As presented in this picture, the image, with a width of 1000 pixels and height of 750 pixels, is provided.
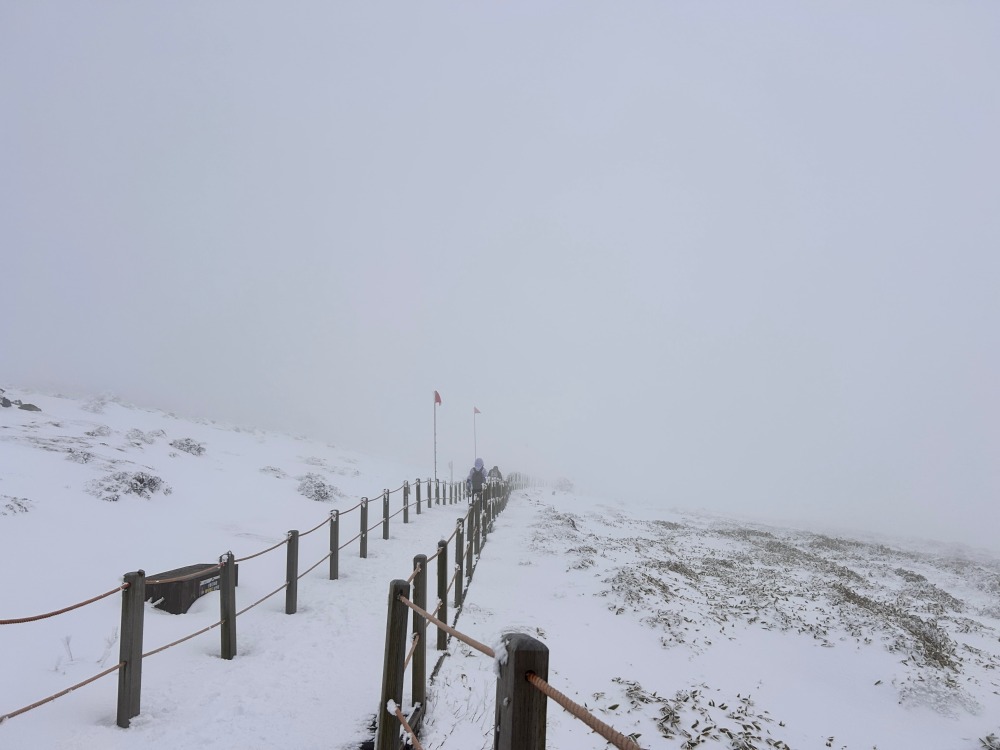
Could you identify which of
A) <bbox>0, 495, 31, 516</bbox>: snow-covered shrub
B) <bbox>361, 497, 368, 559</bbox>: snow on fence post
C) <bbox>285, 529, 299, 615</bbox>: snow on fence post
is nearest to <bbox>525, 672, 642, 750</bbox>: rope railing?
<bbox>285, 529, 299, 615</bbox>: snow on fence post

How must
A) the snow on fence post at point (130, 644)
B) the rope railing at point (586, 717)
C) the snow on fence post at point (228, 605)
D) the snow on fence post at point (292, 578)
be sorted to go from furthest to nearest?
the snow on fence post at point (292, 578) < the snow on fence post at point (228, 605) < the snow on fence post at point (130, 644) < the rope railing at point (586, 717)

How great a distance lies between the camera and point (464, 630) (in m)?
7.22

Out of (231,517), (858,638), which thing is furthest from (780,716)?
(231,517)

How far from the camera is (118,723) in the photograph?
4.44m

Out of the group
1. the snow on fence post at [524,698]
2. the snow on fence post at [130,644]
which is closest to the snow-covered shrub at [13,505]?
the snow on fence post at [130,644]

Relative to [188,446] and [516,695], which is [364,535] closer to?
[516,695]

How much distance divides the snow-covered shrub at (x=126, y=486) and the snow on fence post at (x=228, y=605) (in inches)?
265

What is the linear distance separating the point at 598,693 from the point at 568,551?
6870 millimetres

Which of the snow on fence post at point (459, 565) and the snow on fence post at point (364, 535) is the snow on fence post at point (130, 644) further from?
the snow on fence post at point (364, 535)

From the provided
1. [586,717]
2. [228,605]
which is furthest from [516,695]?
[228,605]

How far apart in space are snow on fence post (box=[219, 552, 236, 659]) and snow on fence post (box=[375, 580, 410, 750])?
2.81 m

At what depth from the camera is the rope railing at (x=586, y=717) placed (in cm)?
170

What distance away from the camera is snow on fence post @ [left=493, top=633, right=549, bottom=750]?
2.29 m

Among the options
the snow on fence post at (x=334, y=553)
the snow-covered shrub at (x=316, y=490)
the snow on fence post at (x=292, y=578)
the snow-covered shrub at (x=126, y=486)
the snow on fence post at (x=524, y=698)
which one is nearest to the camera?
the snow on fence post at (x=524, y=698)
